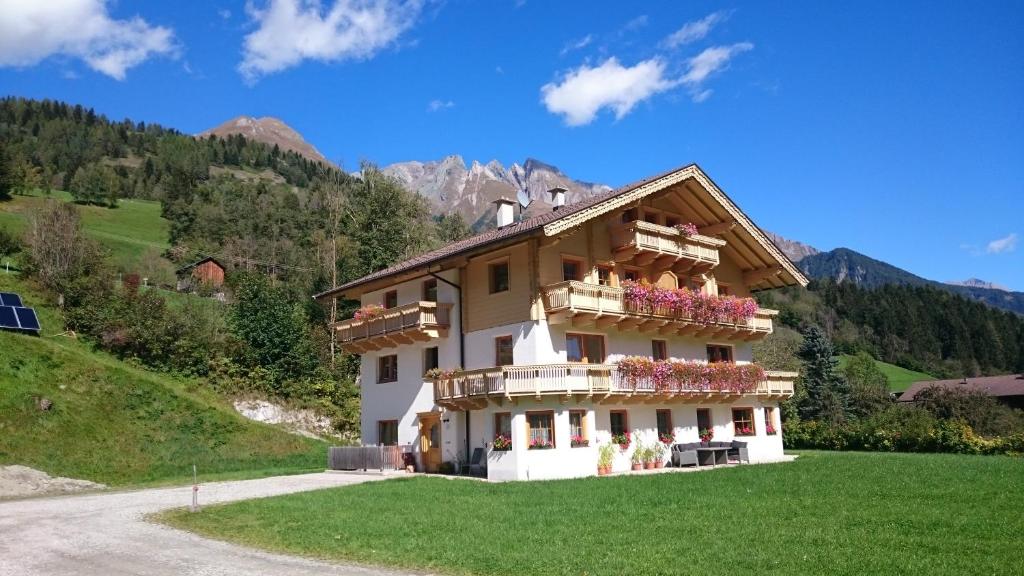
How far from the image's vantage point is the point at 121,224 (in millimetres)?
80688

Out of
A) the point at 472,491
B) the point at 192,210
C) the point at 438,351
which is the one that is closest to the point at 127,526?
the point at 472,491

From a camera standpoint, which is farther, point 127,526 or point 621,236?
point 621,236

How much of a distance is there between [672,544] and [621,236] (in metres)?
18.5

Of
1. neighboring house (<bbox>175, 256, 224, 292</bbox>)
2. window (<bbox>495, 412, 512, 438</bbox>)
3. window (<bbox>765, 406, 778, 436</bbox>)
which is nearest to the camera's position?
window (<bbox>495, 412, 512, 438</bbox>)

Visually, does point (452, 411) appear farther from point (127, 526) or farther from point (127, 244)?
point (127, 244)

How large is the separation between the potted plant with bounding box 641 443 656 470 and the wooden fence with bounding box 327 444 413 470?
933cm

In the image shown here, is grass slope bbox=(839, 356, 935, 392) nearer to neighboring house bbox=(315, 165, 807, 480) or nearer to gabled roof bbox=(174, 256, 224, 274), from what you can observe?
neighboring house bbox=(315, 165, 807, 480)

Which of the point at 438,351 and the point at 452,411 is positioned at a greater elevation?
the point at 438,351

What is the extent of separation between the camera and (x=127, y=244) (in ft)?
224

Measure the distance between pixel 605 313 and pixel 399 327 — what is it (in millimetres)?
8860

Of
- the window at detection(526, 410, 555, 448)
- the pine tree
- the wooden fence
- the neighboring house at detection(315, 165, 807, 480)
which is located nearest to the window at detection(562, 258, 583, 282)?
the neighboring house at detection(315, 165, 807, 480)

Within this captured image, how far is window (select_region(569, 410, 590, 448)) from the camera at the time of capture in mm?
25562

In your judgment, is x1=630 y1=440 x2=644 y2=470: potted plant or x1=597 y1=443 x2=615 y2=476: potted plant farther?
x1=630 y1=440 x2=644 y2=470: potted plant

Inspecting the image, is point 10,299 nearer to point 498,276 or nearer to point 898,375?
point 498,276
